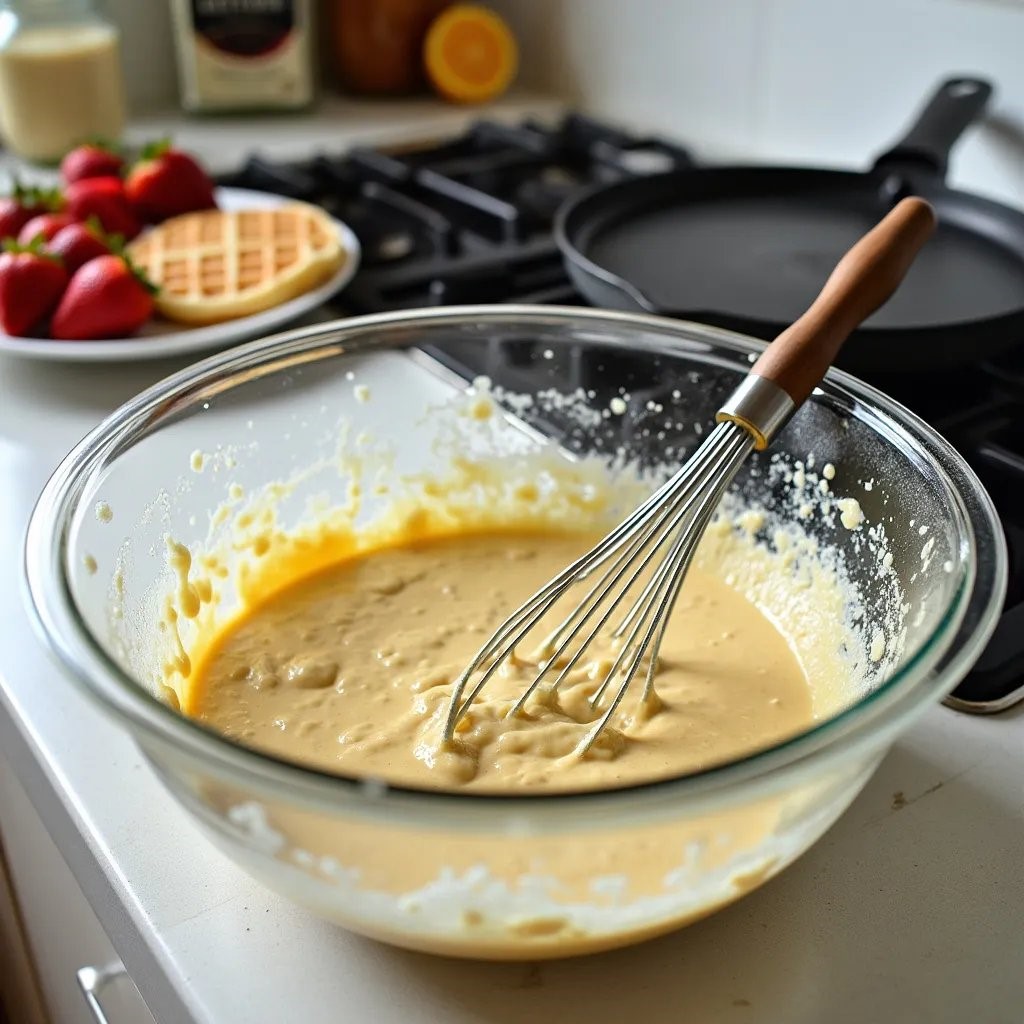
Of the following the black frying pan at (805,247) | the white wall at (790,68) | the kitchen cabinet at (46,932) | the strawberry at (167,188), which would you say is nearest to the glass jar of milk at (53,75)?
the strawberry at (167,188)

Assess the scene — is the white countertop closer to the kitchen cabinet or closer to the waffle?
the kitchen cabinet

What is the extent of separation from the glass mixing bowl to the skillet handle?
0.16 ft

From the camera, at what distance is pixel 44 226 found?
1.02m

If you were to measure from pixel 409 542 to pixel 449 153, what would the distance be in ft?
2.64

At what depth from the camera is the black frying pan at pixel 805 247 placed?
72 centimetres

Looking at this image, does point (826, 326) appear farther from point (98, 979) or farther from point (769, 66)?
point (769, 66)

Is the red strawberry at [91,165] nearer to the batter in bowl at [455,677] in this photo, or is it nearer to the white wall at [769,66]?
the white wall at [769,66]

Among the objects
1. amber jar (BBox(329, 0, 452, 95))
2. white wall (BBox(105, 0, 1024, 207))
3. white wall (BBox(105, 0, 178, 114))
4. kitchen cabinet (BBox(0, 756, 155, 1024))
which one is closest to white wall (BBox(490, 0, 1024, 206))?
white wall (BBox(105, 0, 1024, 207))

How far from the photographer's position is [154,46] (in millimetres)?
1555

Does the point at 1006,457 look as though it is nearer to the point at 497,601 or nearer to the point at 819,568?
the point at 819,568

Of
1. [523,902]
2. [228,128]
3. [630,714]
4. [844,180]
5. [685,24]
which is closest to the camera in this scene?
[523,902]

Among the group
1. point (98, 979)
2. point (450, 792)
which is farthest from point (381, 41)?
point (450, 792)

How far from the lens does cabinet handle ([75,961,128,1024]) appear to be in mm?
587

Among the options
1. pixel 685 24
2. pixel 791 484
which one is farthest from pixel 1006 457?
pixel 685 24
